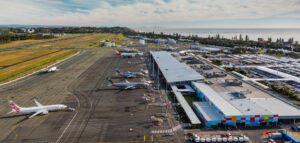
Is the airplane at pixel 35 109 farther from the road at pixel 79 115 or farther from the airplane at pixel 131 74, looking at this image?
the airplane at pixel 131 74

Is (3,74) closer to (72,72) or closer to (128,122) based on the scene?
(72,72)

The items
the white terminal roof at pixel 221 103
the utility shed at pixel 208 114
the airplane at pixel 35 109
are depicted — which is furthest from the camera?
the airplane at pixel 35 109

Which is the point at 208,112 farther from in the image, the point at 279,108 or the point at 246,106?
the point at 279,108

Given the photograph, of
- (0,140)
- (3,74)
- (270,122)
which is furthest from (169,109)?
(3,74)

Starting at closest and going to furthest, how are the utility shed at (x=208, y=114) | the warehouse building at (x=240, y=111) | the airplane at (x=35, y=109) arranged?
the warehouse building at (x=240, y=111) < the utility shed at (x=208, y=114) < the airplane at (x=35, y=109)

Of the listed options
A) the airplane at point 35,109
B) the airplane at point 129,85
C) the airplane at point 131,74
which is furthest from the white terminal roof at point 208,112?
the airplane at point 35,109

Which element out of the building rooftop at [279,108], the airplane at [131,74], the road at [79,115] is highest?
the airplane at [131,74]

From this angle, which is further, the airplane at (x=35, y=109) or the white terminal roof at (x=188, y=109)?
the airplane at (x=35, y=109)

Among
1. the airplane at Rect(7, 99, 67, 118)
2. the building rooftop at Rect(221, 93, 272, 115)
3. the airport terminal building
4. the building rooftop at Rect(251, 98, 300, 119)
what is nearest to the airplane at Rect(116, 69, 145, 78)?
the airport terminal building
